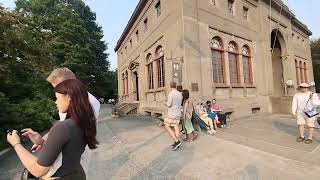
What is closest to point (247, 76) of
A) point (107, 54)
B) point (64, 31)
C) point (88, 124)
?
point (88, 124)

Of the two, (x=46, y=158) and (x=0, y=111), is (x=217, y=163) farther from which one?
(x=0, y=111)

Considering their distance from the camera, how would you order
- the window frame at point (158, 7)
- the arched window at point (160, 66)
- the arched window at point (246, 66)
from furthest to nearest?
the arched window at point (246, 66), the window frame at point (158, 7), the arched window at point (160, 66)

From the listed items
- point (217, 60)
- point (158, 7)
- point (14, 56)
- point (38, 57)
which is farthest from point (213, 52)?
point (14, 56)

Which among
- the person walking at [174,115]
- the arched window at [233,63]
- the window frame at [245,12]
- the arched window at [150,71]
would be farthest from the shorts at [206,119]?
the window frame at [245,12]

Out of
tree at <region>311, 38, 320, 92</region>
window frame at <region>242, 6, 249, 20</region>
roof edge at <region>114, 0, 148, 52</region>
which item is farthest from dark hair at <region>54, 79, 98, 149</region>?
tree at <region>311, 38, 320, 92</region>

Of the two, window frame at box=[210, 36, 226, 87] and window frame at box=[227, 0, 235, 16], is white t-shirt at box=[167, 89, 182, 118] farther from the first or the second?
window frame at box=[227, 0, 235, 16]

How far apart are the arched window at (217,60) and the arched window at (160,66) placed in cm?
287

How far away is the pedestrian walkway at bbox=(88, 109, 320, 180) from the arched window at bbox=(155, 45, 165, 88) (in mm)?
7018

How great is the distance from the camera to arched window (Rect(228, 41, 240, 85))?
17.2 meters

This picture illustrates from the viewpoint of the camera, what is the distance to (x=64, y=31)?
32812 millimetres

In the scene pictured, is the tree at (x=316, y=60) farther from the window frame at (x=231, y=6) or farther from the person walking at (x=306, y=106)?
the person walking at (x=306, y=106)

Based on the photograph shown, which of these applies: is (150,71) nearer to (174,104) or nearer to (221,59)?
(221,59)

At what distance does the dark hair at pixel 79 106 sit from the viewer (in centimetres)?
231

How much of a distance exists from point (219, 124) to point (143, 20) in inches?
451
